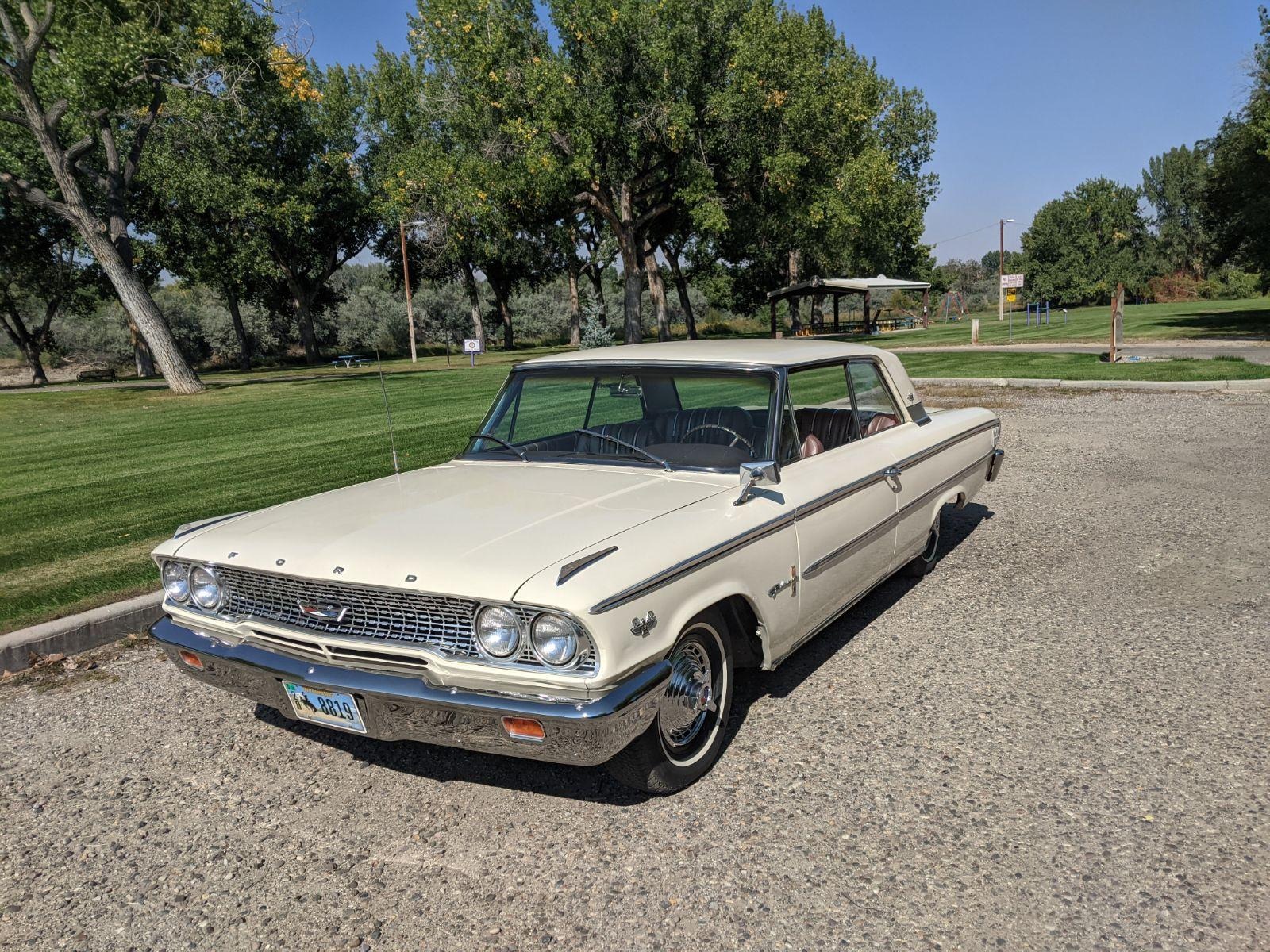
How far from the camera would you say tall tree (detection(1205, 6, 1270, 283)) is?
2520 centimetres

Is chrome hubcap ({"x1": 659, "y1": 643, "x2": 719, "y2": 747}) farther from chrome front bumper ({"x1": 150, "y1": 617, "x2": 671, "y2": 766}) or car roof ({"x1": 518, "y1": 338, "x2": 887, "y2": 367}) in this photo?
car roof ({"x1": 518, "y1": 338, "x2": 887, "y2": 367})

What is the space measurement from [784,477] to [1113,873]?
5.96 ft

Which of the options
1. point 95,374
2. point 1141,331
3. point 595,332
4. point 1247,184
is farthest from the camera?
point 95,374

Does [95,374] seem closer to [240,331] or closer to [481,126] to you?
[240,331]

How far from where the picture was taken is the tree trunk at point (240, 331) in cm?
3912

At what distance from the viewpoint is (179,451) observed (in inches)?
455

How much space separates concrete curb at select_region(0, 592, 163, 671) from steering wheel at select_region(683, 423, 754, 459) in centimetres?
330

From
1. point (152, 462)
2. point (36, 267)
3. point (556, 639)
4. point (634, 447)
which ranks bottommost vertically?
point (152, 462)

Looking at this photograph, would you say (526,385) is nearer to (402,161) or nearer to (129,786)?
(129,786)

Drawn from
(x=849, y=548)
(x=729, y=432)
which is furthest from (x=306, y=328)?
(x=849, y=548)

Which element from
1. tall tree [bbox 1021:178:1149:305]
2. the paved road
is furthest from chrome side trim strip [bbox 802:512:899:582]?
tall tree [bbox 1021:178:1149:305]

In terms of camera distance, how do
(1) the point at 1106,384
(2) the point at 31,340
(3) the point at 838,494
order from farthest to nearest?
(2) the point at 31,340 < (1) the point at 1106,384 < (3) the point at 838,494

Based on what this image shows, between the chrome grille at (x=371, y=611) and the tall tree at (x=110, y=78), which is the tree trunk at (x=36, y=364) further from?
the chrome grille at (x=371, y=611)

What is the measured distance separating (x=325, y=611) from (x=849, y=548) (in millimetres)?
2297
